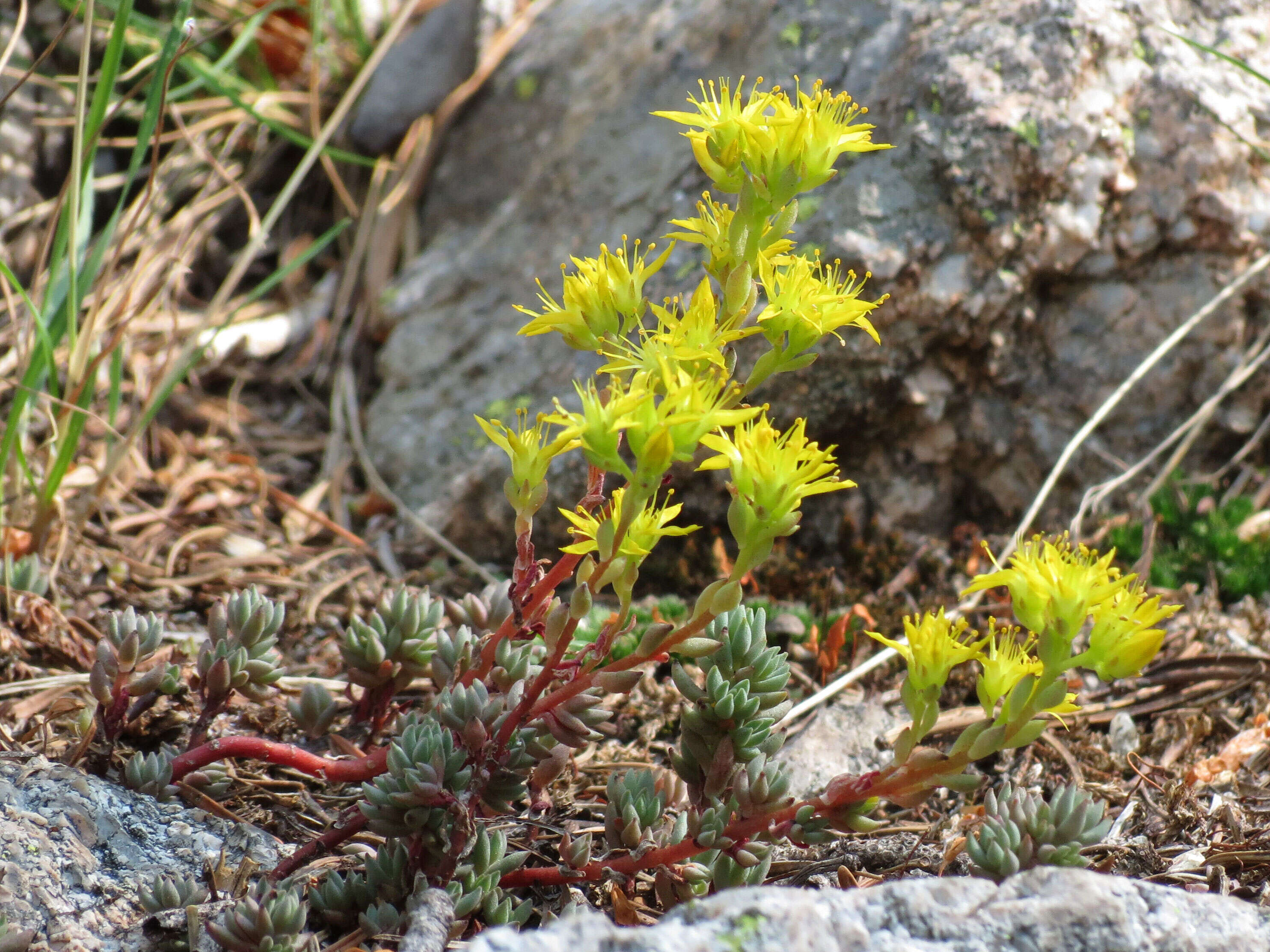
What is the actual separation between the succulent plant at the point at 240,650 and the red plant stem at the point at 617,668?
0.66 metres

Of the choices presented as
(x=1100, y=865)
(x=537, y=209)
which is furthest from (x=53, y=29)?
(x=1100, y=865)

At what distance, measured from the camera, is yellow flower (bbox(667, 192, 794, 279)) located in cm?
183

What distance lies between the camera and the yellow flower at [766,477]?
162cm

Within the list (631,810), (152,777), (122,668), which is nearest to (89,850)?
(152,777)

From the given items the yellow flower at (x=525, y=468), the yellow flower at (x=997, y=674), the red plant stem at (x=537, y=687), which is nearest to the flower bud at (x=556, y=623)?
the red plant stem at (x=537, y=687)

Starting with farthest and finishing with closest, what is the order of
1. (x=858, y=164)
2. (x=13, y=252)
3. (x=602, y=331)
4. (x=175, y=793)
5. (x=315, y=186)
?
Result: (x=315, y=186), (x=13, y=252), (x=858, y=164), (x=175, y=793), (x=602, y=331)

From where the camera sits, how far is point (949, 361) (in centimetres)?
331

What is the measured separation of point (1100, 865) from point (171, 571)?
8.27 ft

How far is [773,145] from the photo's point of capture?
1.74 metres

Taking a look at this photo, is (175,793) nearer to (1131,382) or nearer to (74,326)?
(74,326)

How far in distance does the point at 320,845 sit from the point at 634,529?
0.85m

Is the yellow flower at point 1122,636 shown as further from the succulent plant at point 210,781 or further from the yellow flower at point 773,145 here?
the succulent plant at point 210,781

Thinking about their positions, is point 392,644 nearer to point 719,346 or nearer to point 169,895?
point 169,895

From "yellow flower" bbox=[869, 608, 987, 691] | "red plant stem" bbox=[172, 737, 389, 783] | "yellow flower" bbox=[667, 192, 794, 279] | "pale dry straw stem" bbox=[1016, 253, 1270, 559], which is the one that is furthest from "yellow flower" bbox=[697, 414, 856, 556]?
"pale dry straw stem" bbox=[1016, 253, 1270, 559]
